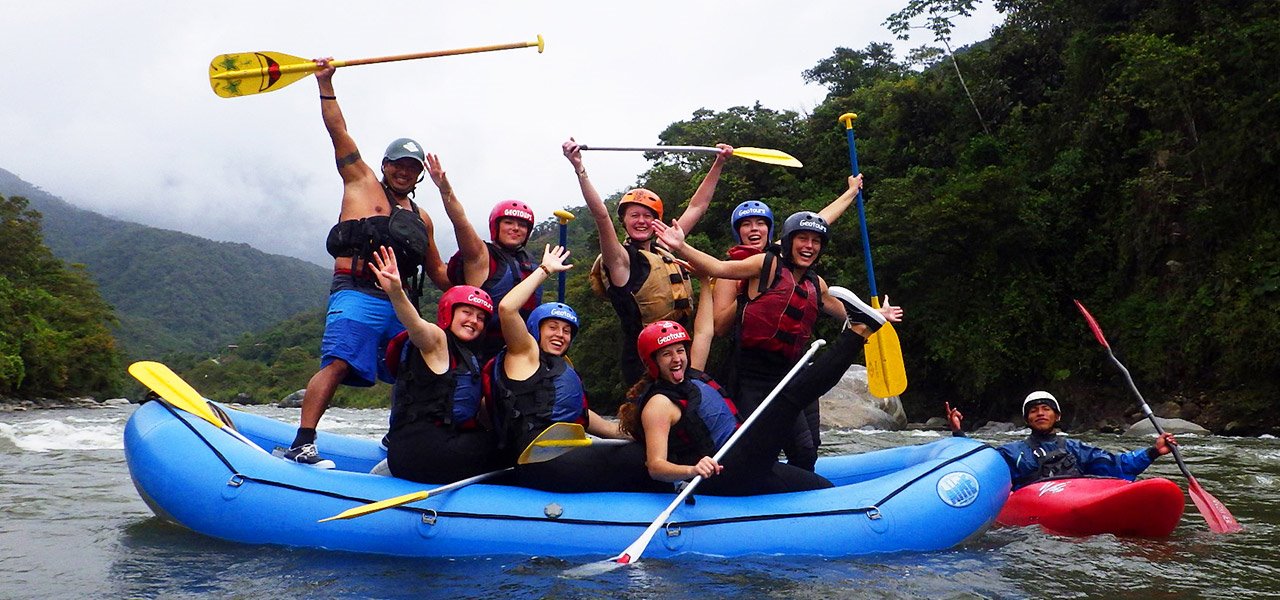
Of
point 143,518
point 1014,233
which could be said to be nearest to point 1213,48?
point 1014,233

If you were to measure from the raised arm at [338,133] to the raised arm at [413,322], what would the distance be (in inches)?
24.6

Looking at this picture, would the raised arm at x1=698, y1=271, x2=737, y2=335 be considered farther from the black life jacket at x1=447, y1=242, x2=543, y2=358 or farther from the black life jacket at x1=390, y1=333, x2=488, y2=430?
the black life jacket at x1=390, y1=333, x2=488, y2=430

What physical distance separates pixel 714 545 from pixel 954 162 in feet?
69.5

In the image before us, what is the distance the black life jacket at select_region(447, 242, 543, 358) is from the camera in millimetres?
4902

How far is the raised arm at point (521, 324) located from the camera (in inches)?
167

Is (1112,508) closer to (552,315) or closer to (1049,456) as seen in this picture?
(1049,456)

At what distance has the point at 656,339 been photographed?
420cm

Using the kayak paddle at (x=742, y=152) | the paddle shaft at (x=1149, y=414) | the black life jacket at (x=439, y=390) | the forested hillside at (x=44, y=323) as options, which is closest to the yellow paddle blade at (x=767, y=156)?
the kayak paddle at (x=742, y=152)

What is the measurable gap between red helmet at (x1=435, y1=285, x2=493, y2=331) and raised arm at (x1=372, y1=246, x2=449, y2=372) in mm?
63

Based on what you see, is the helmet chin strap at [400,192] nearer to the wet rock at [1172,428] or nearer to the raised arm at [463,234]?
the raised arm at [463,234]

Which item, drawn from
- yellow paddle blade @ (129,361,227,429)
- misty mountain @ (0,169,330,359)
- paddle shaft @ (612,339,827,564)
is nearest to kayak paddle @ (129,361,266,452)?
yellow paddle blade @ (129,361,227,429)

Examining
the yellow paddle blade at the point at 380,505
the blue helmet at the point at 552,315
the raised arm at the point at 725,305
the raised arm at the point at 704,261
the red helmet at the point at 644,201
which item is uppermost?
the red helmet at the point at 644,201

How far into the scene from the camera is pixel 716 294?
5.20 m

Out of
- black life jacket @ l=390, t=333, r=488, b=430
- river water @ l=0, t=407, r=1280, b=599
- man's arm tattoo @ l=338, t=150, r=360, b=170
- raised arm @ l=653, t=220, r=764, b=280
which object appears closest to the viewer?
river water @ l=0, t=407, r=1280, b=599
